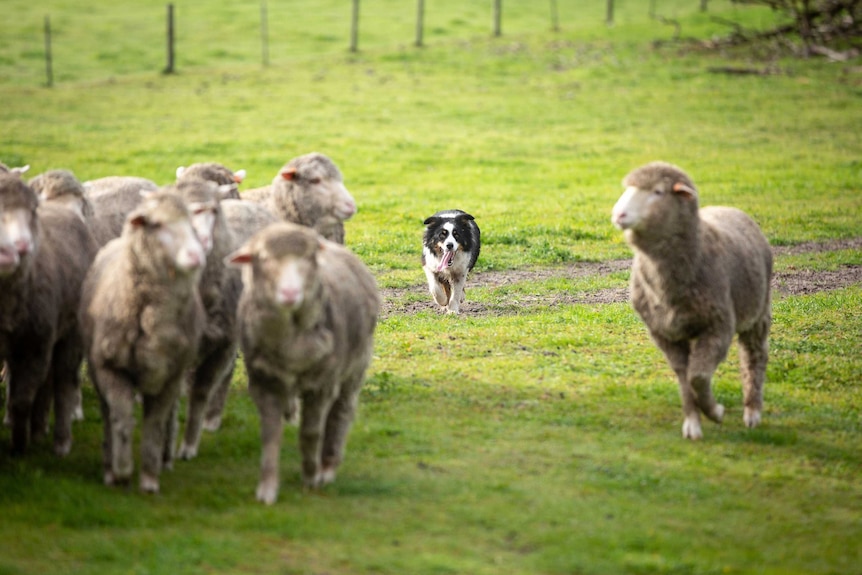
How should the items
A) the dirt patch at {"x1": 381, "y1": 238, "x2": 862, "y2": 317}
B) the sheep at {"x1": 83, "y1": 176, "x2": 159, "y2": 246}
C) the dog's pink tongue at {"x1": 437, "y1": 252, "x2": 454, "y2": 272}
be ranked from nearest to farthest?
the sheep at {"x1": 83, "y1": 176, "x2": 159, "y2": 246}
the dog's pink tongue at {"x1": 437, "y1": 252, "x2": 454, "y2": 272}
the dirt patch at {"x1": 381, "y1": 238, "x2": 862, "y2": 317}

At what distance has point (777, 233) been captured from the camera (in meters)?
15.1

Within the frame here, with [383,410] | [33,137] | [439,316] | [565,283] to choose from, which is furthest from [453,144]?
[383,410]

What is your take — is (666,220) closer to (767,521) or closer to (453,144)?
(767,521)

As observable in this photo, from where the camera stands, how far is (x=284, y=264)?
6.13m

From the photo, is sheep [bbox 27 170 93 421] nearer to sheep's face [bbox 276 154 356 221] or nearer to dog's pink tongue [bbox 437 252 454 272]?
sheep's face [bbox 276 154 356 221]

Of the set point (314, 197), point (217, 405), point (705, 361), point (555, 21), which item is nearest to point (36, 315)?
point (217, 405)

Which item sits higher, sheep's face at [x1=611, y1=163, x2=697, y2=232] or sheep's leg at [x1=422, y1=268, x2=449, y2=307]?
sheep's face at [x1=611, y1=163, x2=697, y2=232]

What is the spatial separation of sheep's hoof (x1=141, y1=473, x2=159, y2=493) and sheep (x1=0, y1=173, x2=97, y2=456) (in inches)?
40.9

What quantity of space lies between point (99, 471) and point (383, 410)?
221 cm

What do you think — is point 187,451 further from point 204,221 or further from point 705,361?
point 705,361


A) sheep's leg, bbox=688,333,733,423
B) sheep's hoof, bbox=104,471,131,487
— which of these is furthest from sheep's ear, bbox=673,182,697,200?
sheep's hoof, bbox=104,471,131,487

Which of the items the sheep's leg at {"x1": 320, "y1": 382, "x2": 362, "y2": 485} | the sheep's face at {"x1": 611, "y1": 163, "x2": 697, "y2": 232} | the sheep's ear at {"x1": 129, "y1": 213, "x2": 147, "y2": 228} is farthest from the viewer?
the sheep's face at {"x1": 611, "y1": 163, "x2": 697, "y2": 232}

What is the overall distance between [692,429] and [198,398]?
3517 millimetres

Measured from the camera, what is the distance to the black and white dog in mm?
11336
